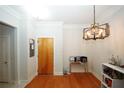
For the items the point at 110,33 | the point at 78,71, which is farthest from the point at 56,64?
the point at 110,33

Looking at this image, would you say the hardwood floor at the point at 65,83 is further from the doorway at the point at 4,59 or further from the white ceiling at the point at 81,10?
the white ceiling at the point at 81,10

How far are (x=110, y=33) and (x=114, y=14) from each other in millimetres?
639

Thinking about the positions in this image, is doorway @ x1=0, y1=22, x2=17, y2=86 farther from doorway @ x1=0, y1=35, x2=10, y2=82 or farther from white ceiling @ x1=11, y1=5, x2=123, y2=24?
white ceiling @ x1=11, y1=5, x2=123, y2=24

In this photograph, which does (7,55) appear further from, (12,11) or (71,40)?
(71,40)

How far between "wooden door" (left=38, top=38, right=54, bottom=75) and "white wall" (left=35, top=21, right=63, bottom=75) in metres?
0.24

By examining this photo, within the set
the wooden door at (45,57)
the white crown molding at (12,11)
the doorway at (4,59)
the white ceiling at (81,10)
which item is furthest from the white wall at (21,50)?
the wooden door at (45,57)

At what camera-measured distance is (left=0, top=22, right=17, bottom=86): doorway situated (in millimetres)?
5102

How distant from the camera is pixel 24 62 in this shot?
5.20 m

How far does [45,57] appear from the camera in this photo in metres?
7.02

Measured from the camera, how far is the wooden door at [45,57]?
7.01m

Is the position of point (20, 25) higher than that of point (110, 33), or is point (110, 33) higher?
point (20, 25)

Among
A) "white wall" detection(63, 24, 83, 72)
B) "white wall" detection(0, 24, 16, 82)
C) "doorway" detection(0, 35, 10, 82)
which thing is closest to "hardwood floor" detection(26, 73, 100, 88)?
"white wall" detection(0, 24, 16, 82)
